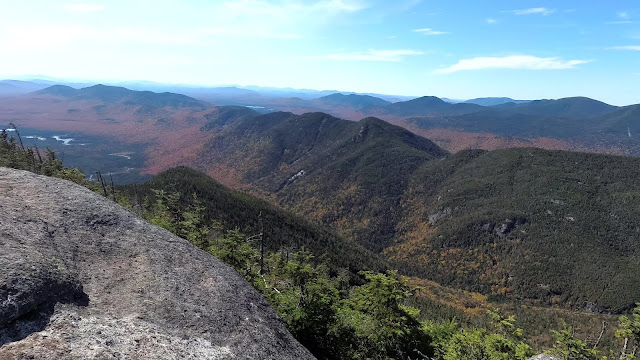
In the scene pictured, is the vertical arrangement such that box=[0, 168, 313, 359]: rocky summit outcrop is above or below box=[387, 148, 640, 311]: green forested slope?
above

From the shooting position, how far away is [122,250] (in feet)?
46.1

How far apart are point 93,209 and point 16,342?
8.21 metres

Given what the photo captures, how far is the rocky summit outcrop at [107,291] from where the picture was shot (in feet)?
30.5

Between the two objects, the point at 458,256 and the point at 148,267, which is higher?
the point at 148,267

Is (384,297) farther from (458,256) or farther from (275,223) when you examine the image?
(458,256)

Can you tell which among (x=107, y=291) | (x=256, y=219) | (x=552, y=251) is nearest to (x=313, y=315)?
(x=107, y=291)

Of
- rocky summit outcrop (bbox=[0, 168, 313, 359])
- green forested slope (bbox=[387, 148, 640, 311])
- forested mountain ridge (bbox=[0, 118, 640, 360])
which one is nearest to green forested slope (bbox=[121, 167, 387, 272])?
green forested slope (bbox=[387, 148, 640, 311])

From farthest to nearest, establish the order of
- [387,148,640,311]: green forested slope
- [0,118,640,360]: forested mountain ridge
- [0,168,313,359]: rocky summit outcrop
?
1. [387,148,640,311]: green forested slope
2. [0,118,640,360]: forested mountain ridge
3. [0,168,313,359]: rocky summit outcrop

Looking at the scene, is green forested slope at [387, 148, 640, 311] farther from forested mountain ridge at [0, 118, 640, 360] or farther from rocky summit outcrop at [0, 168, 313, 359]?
rocky summit outcrop at [0, 168, 313, 359]

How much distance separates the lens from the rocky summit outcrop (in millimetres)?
9297

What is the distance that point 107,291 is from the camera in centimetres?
1181

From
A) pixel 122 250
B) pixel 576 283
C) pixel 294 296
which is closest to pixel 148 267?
pixel 122 250

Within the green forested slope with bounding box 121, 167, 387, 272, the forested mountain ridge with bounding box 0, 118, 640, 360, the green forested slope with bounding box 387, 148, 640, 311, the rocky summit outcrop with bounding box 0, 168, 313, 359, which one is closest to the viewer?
the rocky summit outcrop with bounding box 0, 168, 313, 359

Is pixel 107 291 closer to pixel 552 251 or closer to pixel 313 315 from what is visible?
pixel 313 315
